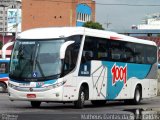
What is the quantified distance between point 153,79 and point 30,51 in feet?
35.1

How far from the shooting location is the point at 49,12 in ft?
404

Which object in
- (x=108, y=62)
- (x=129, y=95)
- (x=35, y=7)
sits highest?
(x=35, y=7)

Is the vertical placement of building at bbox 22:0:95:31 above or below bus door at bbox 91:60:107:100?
above

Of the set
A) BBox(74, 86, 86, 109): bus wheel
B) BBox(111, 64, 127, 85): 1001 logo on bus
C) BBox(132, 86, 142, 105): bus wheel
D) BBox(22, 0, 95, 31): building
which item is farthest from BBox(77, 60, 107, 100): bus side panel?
BBox(22, 0, 95, 31): building

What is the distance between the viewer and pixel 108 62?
24.7 meters

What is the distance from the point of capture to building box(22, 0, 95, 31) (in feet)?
397

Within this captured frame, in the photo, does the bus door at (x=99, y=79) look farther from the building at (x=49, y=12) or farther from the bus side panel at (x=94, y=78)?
the building at (x=49, y=12)

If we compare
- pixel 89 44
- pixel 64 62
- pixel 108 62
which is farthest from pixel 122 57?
pixel 64 62

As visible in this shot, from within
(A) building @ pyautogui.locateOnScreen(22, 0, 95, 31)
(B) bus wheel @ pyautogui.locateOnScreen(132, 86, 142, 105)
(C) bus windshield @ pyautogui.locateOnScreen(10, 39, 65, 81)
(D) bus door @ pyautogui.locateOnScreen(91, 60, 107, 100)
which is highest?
(A) building @ pyautogui.locateOnScreen(22, 0, 95, 31)

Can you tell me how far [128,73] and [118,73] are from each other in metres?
1.18

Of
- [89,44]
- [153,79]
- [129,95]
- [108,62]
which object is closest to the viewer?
[89,44]

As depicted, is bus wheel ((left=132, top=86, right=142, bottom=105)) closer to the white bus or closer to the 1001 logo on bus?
the 1001 logo on bus

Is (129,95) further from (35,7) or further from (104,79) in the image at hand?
(35,7)

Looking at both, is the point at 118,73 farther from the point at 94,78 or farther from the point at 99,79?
the point at 94,78
